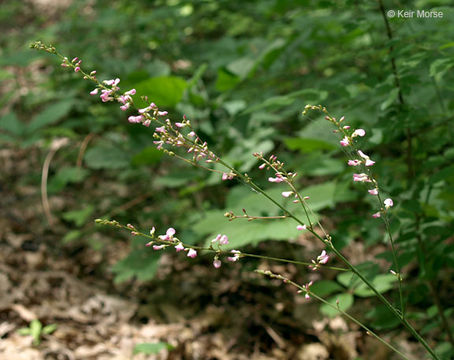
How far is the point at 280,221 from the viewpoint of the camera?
1906mm

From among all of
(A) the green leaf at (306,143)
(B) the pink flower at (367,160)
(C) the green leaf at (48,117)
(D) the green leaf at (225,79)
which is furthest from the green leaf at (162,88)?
(B) the pink flower at (367,160)

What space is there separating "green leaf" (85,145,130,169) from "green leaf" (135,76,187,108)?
56cm

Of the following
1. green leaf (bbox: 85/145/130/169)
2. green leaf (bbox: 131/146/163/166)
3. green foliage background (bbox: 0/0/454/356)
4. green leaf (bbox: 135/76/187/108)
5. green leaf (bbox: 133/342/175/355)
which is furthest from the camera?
green leaf (bbox: 85/145/130/169)

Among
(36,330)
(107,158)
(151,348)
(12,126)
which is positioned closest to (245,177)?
(151,348)

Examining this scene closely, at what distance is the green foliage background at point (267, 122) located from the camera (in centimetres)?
161

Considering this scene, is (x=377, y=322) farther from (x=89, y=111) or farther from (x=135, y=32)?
(x=135, y=32)

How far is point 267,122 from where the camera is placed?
2.97 m

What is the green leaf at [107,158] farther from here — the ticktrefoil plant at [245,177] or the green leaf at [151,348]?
the ticktrefoil plant at [245,177]

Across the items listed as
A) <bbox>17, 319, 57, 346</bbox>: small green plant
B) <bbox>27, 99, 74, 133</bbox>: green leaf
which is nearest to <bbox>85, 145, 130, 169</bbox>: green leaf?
<bbox>27, 99, 74, 133</bbox>: green leaf

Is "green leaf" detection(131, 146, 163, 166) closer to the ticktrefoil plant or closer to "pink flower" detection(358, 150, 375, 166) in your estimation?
the ticktrefoil plant

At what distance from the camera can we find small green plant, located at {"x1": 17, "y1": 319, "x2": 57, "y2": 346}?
210 centimetres

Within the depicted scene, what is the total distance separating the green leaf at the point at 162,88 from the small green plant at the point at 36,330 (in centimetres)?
134

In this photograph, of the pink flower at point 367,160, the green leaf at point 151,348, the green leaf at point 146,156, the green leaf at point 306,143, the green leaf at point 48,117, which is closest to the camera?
the pink flower at point 367,160

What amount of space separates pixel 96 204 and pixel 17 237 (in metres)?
0.62
